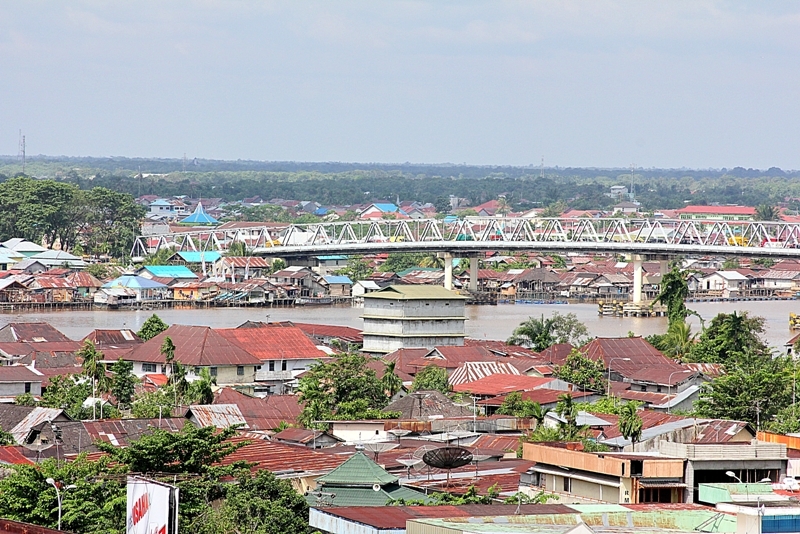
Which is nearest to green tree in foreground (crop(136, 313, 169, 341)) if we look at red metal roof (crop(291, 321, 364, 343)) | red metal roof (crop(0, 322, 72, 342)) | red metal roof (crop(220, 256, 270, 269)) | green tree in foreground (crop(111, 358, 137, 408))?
red metal roof (crop(0, 322, 72, 342))

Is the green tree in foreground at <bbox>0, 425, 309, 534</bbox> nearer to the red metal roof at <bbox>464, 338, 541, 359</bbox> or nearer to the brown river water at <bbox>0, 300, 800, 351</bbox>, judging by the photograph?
the red metal roof at <bbox>464, 338, 541, 359</bbox>

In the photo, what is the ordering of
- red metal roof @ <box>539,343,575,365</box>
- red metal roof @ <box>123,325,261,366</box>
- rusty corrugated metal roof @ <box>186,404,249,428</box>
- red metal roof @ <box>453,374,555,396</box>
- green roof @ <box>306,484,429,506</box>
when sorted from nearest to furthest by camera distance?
green roof @ <box>306,484,429,506</box> → rusty corrugated metal roof @ <box>186,404,249,428</box> → red metal roof @ <box>453,374,555,396</box> → red metal roof @ <box>123,325,261,366</box> → red metal roof @ <box>539,343,575,365</box>

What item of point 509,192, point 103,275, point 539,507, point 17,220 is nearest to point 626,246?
point 103,275

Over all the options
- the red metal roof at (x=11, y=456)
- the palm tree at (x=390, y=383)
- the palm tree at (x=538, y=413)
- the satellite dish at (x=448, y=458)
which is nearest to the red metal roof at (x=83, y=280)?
the palm tree at (x=390, y=383)

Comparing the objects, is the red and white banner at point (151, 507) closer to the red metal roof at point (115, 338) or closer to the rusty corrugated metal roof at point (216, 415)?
the rusty corrugated metal roof at point (216, 415)

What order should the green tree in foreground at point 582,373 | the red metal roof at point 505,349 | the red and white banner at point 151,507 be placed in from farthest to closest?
the red metal roof at point 505,349 < the green tree in foreground at point 582,373 < the red and white banner at point 151,507
